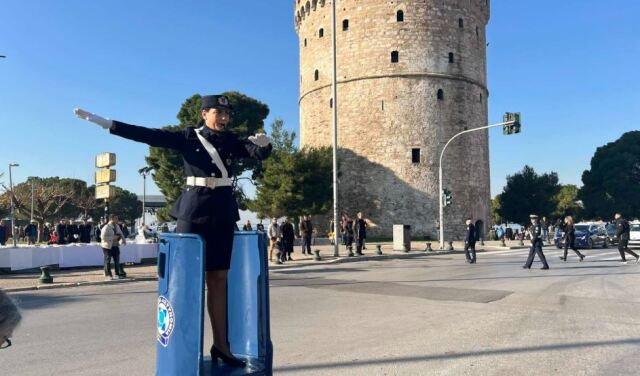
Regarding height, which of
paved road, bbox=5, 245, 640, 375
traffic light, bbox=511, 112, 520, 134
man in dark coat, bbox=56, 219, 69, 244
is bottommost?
paved road, bbox=5, 245, 640, 375

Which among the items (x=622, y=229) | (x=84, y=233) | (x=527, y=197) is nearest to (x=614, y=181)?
(x=527, y=197)

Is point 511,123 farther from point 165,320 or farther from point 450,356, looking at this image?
point 165,320

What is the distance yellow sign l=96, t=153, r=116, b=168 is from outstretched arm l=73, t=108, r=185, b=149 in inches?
517

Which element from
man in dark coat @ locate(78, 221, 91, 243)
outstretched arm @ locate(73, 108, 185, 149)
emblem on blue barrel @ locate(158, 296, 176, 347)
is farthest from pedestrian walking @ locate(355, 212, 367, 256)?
emblem on blue barrel @ locate(158, 296, 176, 347)

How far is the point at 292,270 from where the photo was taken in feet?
52.4

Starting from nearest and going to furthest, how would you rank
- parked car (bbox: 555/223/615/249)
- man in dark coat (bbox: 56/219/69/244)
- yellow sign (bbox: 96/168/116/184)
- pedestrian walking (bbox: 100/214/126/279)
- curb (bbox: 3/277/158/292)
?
curb (bbox: 3/277/158/292)
pedestrian walking (bbox: 100/214/126/279)
yellow sign (bbox: 96/168/116/184)
man in dark coat (bbox: 56/219/69/244)
parked car (bbox: 555/223/615/249)

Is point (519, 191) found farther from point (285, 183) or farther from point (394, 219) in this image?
point (285, 183)

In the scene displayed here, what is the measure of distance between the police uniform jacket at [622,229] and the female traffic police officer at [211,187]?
1701cm

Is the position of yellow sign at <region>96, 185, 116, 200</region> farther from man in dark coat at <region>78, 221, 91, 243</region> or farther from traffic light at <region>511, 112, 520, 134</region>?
traffic light at <region>511, 112, 520, 134</region>

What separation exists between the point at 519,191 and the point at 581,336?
5287cm

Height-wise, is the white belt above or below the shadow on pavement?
above

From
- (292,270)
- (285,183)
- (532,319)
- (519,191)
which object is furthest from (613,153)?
(532,319)

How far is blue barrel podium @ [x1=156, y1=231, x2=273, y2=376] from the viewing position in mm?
2951

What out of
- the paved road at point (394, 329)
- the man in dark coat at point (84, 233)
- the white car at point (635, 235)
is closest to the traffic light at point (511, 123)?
the white car at point (635, 235)
